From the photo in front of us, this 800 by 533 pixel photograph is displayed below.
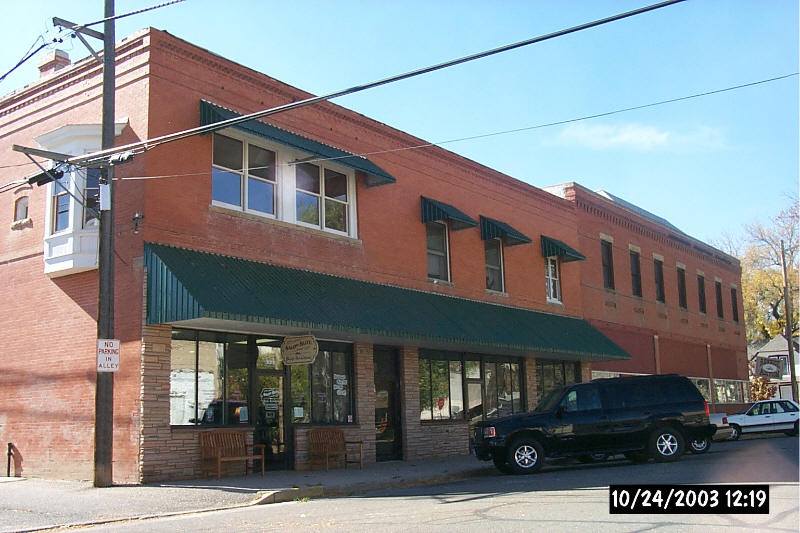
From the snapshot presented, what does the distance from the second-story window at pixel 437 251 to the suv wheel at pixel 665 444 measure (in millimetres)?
7404

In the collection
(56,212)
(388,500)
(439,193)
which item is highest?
(439,193)

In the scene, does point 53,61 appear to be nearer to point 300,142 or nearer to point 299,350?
point 300,142

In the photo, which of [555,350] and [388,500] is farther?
[555,350]

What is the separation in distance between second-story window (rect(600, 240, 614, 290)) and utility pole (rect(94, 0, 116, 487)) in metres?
21.1

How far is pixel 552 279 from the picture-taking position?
92.6 ft

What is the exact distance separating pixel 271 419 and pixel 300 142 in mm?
6003

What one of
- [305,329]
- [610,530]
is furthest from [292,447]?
[610,530]

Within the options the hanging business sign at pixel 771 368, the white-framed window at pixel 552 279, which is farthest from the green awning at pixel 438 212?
the hanging business sign at pixel 771 368

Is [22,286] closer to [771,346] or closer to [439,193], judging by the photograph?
[439,193]

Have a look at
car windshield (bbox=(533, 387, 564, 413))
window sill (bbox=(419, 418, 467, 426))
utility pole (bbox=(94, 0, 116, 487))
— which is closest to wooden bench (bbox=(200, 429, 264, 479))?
utility pole (bbox=(94, 0, 116, 487))

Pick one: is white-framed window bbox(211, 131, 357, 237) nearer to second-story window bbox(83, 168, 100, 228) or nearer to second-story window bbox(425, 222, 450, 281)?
second-story window bbox(83, 168, 100, 228)

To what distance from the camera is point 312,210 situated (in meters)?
19.3

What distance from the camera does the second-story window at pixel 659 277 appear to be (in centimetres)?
3538

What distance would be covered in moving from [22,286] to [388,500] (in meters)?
9.80
